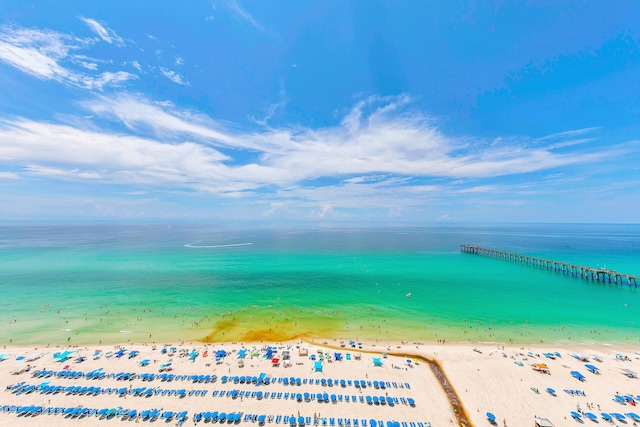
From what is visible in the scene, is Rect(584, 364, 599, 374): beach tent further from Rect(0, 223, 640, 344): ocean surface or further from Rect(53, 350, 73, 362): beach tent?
Rect(53, 350, 73, 362): beach tent

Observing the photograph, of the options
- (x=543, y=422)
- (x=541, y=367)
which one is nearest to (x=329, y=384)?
(x=543, y=422)

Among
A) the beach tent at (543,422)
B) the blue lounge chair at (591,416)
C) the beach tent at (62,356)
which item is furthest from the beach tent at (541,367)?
the beach tent at (62,356)

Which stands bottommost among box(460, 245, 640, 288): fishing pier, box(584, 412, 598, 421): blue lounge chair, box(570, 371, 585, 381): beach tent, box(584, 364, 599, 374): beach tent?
box(584, 412, 598, 421): blue lounge chair

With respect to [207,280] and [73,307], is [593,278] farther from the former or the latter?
[73,307]

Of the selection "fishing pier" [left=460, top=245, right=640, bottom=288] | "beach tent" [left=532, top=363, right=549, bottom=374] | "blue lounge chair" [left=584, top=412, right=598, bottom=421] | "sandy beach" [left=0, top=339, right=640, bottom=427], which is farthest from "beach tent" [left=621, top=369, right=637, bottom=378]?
"fishing pier" [left=460, top=245, right=640, bottom=288]

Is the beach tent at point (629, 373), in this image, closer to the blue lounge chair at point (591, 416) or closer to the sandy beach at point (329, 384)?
the sandy beach at point (329, 384)

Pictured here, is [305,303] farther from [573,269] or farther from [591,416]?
[573,269]

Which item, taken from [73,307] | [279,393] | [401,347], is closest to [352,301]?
[401,347]
